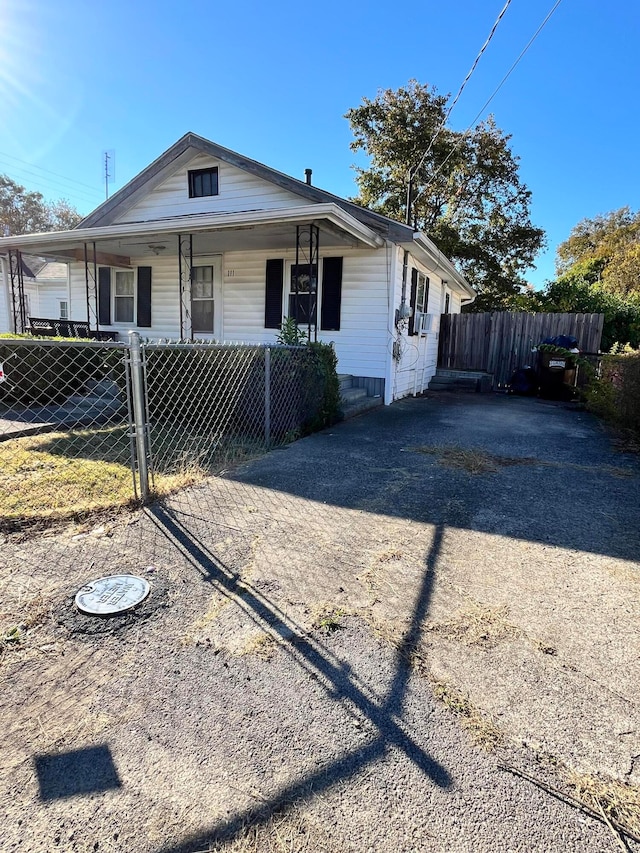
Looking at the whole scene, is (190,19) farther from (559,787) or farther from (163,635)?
(559,787)

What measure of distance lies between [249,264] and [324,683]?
947 centimetres

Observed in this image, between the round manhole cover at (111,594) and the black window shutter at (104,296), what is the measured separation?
36.1 feet

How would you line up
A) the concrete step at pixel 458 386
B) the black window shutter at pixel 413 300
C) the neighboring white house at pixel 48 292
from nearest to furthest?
1. the black window shutter at pixel 413 300
2. the concrete step at pixel 458 386
3. the neighboring white house at pixel 48 292

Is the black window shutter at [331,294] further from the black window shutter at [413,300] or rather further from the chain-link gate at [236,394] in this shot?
the chain-link gate at [236,394]

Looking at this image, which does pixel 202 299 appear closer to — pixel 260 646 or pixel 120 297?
pixel 120 297

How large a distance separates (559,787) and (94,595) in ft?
6.93

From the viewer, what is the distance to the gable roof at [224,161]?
329 inches

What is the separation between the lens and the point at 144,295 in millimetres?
11312

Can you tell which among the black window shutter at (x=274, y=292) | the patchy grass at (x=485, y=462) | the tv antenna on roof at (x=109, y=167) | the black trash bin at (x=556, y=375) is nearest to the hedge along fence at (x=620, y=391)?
the patchy grass at (x=485, y=462)

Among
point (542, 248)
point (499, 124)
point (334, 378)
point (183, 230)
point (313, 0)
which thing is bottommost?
point (334, 378)

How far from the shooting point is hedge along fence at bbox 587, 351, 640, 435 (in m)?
6.52

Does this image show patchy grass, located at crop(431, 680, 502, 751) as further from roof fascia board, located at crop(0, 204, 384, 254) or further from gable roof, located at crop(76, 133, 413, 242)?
gable roof, located at crop(76, 133, 413, 242)

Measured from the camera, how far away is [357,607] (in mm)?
2340

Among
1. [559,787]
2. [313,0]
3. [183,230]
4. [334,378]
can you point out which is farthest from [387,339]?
[559,787]
